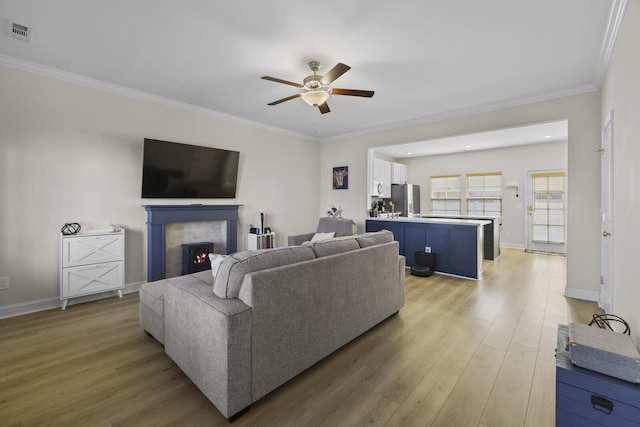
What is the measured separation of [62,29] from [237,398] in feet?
11.3

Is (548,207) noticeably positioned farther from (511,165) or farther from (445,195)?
(445,195)

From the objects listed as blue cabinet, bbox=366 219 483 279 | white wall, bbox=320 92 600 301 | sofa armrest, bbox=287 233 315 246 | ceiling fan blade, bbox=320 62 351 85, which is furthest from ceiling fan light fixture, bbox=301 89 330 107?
blue cabinet, bbox=366 219 483 279

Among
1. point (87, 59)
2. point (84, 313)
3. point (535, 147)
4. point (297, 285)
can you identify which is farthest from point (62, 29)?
point (535, 147)

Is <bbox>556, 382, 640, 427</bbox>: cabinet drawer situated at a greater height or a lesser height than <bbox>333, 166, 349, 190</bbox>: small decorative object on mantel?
lesser

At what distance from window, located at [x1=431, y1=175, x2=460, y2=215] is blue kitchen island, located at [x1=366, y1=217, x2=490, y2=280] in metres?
3.37

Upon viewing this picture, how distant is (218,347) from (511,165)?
26.8ft

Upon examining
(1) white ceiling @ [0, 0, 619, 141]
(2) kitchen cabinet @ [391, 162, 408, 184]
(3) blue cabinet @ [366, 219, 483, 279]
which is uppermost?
(1) white ceiling @ [0, 0, 619, 141]

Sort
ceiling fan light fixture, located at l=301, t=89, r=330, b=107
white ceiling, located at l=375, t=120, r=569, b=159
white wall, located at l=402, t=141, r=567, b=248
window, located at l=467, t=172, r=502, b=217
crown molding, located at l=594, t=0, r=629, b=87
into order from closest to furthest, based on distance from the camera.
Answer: crown molding, located at l=594, t=0, r=629, b=87
ceiling fan light fixture, located at l=301, t=89, r=330, b=107
white ceiling, located at l=375, t=120, r=569, b=159
white wall, located at l=402, t=141, r=567, b=248
window, located at l=467, t=172, r=502, b=217

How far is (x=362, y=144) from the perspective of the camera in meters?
6.04

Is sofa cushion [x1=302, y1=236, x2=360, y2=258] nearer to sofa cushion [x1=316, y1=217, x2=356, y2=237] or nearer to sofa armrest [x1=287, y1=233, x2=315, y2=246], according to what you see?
sofa armrest [x1=287, y1=233, x2=315, y2=246]

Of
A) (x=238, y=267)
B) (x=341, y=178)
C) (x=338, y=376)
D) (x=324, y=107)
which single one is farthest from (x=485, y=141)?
(x=238, y=267)

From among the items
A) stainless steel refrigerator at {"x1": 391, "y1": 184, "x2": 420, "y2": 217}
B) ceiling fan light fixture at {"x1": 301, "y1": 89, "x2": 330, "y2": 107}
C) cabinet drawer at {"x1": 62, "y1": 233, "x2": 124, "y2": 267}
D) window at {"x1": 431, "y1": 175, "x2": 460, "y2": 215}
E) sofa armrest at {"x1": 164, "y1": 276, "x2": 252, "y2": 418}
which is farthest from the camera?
window at {"x1": 431, "y1": 175, "x2": 460, "y2": 215}

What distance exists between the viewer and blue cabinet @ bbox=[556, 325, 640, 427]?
1.21m

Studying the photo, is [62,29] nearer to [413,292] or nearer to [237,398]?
[237,398]
